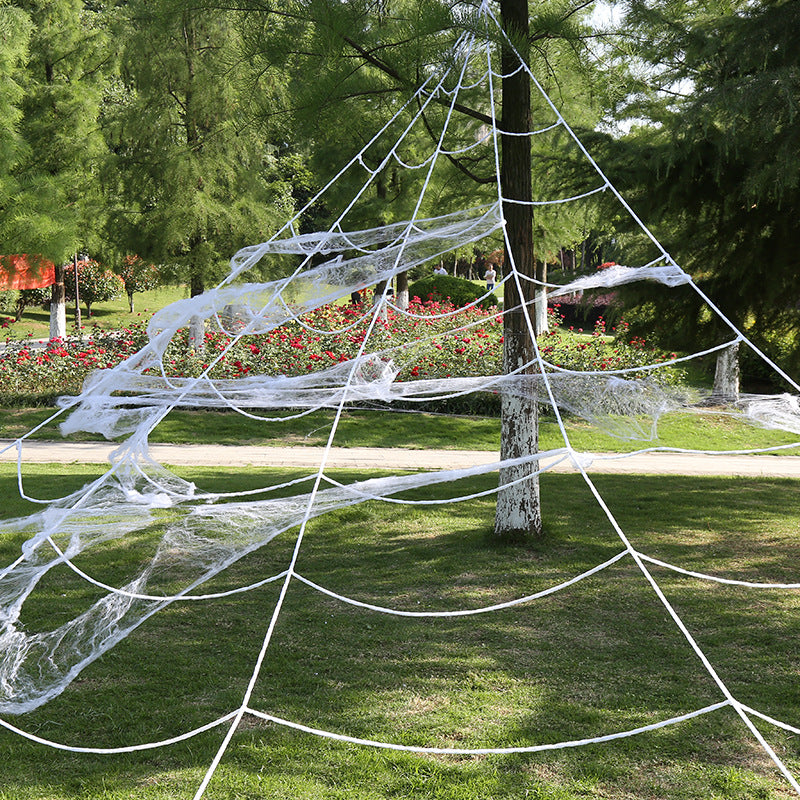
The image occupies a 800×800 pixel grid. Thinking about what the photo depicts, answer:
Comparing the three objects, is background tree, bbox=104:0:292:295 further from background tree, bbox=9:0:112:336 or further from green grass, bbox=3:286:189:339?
green grass, bbox=3:286:189:339

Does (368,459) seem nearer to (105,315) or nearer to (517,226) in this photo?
(517,226)

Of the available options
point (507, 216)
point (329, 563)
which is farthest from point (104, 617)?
point (507, 216)

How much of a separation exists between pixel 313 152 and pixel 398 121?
25.9 feet

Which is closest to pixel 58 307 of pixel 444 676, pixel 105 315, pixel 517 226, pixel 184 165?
pixel 184 165

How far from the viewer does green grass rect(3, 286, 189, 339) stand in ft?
81.4

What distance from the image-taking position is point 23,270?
1800cm

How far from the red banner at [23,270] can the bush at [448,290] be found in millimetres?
9777

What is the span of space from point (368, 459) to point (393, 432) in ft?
5.46

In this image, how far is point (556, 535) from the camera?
22.9 feet

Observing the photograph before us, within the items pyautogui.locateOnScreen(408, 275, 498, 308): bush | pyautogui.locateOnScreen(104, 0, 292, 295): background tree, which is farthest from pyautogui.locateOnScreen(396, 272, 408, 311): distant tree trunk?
pyautogui.locateOnScreen(104, 0, 292, 295): background tree

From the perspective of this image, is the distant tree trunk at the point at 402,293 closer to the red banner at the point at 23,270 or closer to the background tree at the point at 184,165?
the background tree at the point at 184,165

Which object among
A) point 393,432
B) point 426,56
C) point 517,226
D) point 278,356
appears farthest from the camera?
point 278,356

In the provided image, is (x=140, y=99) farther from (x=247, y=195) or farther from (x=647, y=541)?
(x=647, y=541)

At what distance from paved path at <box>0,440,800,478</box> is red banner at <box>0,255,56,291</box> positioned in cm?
754
